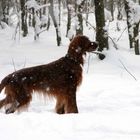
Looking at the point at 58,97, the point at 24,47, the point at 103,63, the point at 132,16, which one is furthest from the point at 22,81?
the point at 24,47

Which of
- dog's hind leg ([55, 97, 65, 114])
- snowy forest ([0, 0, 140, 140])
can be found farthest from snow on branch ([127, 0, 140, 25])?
dog's hind leg ([55, 97, 65, 114])

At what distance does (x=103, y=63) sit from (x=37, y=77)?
6.07m

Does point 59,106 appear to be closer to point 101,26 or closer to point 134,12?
point 101,26

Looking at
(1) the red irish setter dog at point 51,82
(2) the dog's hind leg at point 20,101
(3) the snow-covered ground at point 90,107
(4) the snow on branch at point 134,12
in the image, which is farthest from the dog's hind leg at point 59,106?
(4) the snow on branch at point 134,12

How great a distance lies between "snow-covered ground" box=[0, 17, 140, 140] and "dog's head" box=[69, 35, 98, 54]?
3.69ft

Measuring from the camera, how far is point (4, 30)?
83.4 ft

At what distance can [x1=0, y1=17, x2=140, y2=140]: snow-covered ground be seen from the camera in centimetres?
503

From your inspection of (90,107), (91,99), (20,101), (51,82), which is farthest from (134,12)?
(20,101)

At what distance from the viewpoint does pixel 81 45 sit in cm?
750

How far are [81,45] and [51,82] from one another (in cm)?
89

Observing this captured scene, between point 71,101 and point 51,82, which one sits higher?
point 51,82

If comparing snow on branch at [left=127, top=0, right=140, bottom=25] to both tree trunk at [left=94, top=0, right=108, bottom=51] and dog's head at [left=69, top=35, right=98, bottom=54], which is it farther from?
dog's head at [left=69, top=35, right=98, bottom=54]

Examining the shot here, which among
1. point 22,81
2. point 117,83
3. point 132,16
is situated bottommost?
point 117,83

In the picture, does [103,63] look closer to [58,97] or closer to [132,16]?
[132,16]
